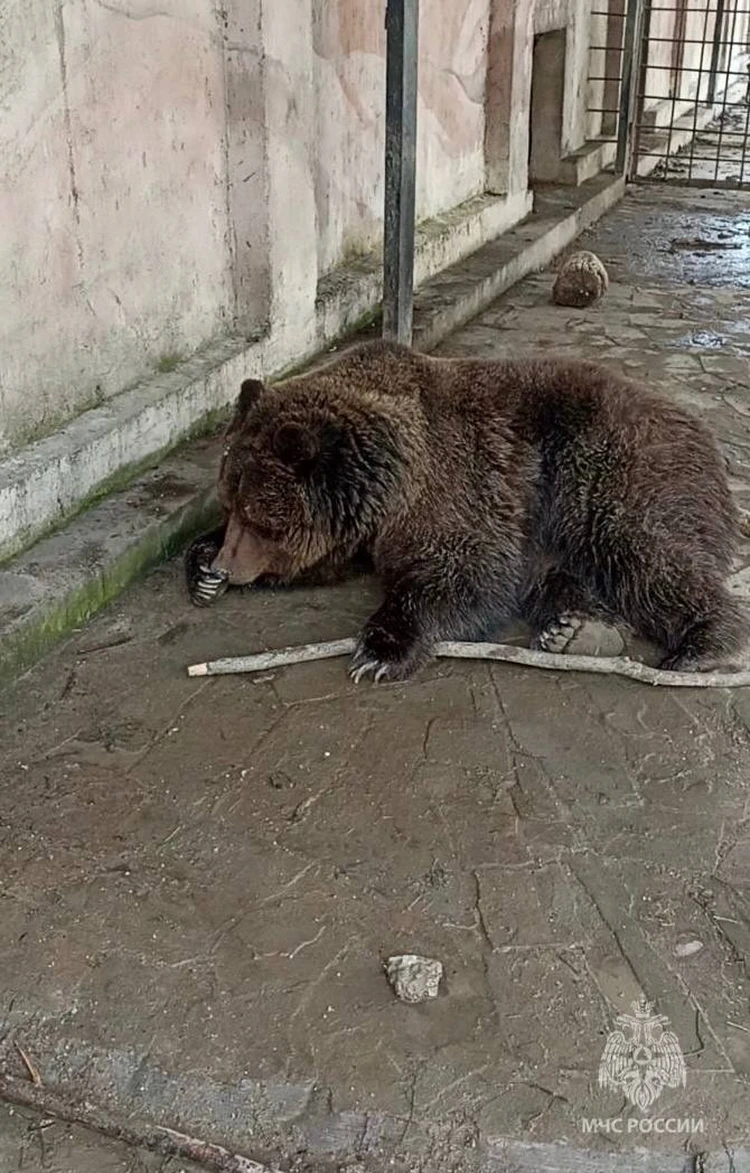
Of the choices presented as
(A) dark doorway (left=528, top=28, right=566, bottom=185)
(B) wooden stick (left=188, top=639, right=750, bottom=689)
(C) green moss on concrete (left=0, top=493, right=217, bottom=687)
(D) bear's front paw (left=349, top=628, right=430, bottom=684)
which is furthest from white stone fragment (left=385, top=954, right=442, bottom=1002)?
(A) dark doorway (left=528, top=28, right=566, bottom=185)

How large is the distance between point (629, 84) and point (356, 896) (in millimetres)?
9501

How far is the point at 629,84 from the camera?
10742 mm

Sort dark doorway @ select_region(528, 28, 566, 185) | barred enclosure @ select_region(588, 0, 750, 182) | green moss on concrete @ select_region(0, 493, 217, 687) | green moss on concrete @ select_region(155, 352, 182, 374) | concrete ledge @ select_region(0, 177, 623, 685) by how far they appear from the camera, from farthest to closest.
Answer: barred enclosure @ select_region(588, 0, 750, 182), dark doorway @ select_region(528, 28, 566, 185), green moss on concrete @ select_region(155, 352, 182, 374), concrete ledge @ select_region(0, 177, 623, 685), green moss on concrete @ select_region(0, 493, 217, 687)

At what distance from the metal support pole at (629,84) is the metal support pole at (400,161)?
5.56 metres

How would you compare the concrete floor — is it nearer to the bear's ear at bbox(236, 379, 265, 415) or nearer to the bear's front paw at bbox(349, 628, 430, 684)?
the bear's front paw at bbox(349, 628, 430, 684)

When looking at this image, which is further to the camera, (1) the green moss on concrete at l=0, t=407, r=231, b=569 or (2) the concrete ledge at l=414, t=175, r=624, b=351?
(2) the concrete ledge at l=414, t=175, r=624, b=351

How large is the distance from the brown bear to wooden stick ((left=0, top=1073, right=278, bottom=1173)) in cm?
168

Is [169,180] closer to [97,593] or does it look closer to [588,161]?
[97,593]

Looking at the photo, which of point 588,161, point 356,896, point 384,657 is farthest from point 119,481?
point 588,161

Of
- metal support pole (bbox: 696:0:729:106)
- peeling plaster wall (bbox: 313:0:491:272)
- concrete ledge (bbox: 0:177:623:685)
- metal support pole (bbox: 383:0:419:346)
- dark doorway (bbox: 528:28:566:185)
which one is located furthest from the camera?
metal support pole (bbox: 696:0:729:106)

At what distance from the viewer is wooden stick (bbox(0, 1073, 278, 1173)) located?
92.7 inches

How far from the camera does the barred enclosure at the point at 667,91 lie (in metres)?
11.1

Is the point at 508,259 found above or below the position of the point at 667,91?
below

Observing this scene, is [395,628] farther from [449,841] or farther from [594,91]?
[594,91]
